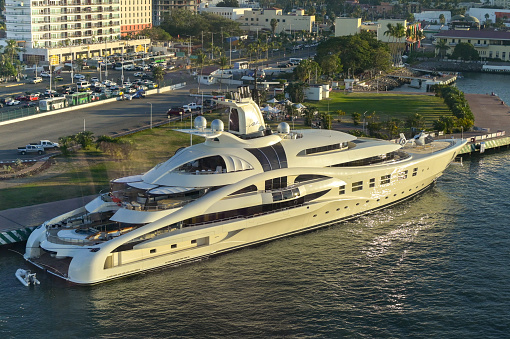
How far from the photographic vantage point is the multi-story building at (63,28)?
114m

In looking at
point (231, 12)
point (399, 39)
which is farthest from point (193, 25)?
point (399, 39)

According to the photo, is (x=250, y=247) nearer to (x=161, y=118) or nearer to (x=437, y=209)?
(x=437, y=209)

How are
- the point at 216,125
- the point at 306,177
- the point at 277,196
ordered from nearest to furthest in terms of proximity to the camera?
the point at 277,196, the point at 216,125, the point at 306,177

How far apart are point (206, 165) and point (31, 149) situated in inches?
878

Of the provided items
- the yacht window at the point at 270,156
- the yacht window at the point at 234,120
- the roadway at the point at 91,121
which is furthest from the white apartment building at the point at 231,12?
the yacht window at the point at 270,156

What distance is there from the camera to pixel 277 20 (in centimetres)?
17375

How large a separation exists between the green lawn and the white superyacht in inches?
1256

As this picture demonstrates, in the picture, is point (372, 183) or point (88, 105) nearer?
point (372, 183)

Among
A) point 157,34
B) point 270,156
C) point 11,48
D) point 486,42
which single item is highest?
point 157,34

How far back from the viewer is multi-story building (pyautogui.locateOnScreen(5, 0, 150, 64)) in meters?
114

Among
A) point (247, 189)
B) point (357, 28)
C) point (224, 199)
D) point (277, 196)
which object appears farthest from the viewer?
point (357, 28)

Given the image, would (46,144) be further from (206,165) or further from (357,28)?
(357,28)

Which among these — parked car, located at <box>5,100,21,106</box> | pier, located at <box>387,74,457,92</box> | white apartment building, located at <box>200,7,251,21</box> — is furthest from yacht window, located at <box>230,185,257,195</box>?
white apartment building, located at <box>200,7,251,21</box>

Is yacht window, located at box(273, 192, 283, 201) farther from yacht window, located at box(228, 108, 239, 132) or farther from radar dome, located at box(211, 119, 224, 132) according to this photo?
yacht window, located at box(228, 108, 239, 132)
